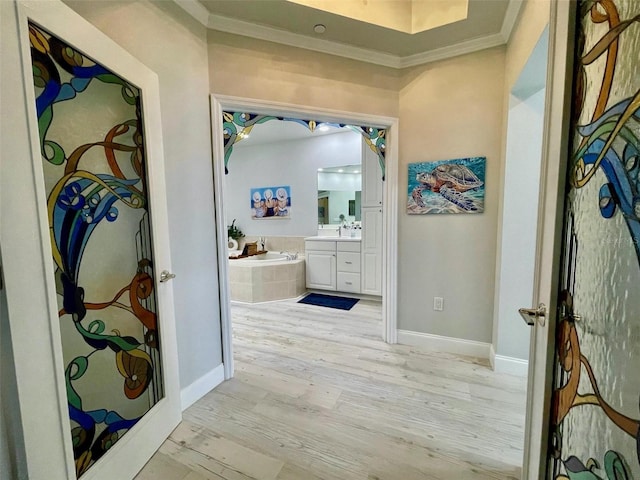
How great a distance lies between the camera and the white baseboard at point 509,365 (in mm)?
2125

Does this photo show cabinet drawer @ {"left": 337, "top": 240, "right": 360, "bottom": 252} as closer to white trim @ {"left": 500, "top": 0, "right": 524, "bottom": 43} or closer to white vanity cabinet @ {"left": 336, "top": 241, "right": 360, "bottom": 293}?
white vanity cabinet @ {"left": 336, "top": 241, "right": 360, "bottom": 293}

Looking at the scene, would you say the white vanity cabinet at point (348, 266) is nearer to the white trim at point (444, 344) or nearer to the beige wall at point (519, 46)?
the white trim at point (444, 344)

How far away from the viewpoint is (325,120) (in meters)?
2.31

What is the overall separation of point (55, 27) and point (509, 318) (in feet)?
9.73

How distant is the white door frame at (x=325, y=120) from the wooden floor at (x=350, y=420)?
0.34 meters

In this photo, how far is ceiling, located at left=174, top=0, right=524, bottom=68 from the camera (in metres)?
1.79

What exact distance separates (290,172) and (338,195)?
959 millimetres

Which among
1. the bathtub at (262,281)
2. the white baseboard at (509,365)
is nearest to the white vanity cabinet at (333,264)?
the bathtub at (262,281)

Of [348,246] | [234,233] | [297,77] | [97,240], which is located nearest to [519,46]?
[297,77]

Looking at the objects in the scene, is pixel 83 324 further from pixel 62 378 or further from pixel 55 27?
pixel 55 27

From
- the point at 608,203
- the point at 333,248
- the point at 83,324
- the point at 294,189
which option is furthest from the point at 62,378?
the point at 294,189

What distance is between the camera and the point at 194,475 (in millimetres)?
1374

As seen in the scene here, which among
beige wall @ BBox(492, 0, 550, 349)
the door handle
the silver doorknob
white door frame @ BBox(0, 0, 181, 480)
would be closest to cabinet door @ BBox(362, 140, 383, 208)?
beige wall @ BBox(492, 0, 550, 349)

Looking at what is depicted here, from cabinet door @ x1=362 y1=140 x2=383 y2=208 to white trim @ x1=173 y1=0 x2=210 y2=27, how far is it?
2.51 m
